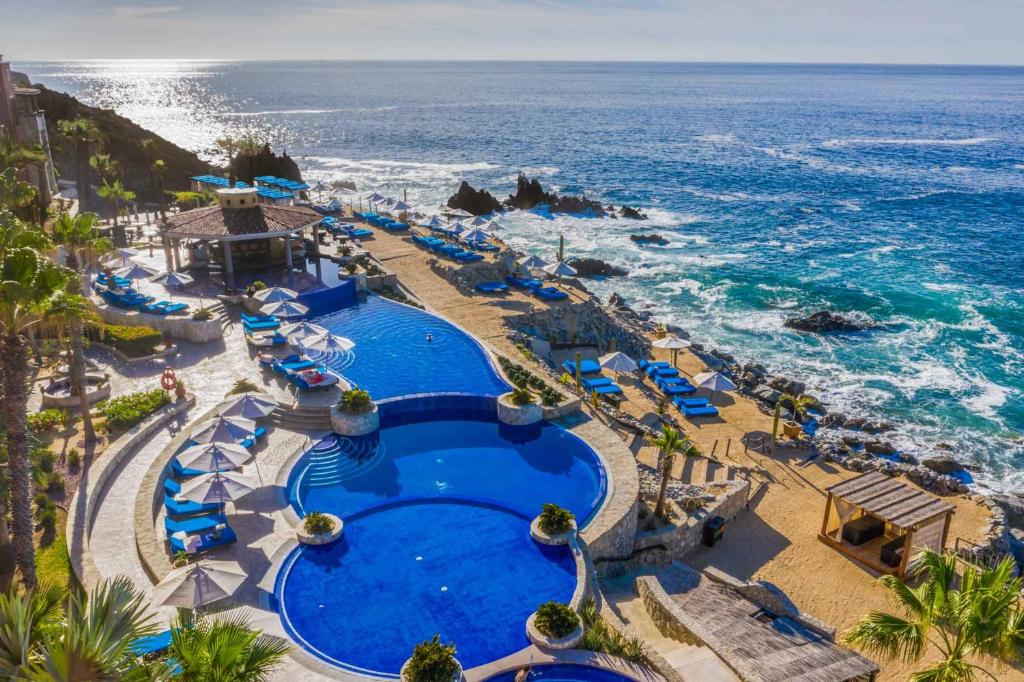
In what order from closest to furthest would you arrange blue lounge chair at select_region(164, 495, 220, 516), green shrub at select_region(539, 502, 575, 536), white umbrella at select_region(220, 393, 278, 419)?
1. green shrub at select_region(539, 502, 575, 536)
2. blue lounge chair at select_region(164, 495, 220, 516)
3. white umbrella at select_region(220, 393, 278, 419)

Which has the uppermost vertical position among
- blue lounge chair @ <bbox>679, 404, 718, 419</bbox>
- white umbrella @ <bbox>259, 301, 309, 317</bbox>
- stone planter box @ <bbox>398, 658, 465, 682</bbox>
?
white umbrella @ <bbox>259, 301, 309, 317</bbox>

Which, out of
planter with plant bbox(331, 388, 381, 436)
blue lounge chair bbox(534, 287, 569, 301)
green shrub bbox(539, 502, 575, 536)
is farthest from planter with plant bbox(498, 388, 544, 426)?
blue lounge chair bbox(534, 287, 569, 301)

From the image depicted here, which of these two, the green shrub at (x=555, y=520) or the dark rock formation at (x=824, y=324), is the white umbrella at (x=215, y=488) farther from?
the dark rock formation at (x=824, y=324)

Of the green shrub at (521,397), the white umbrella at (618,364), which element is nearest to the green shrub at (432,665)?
the green shrub at (521,397)

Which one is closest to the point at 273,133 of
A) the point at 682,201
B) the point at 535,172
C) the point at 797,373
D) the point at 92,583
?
the point at 535,172

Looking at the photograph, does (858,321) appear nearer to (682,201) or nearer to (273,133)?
(682,201)

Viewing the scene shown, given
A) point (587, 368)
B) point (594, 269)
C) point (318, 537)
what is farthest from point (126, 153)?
point (318, 537)

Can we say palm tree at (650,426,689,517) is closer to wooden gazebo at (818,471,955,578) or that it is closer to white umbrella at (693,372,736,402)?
wooden gazebo at (818,471,955,578)
